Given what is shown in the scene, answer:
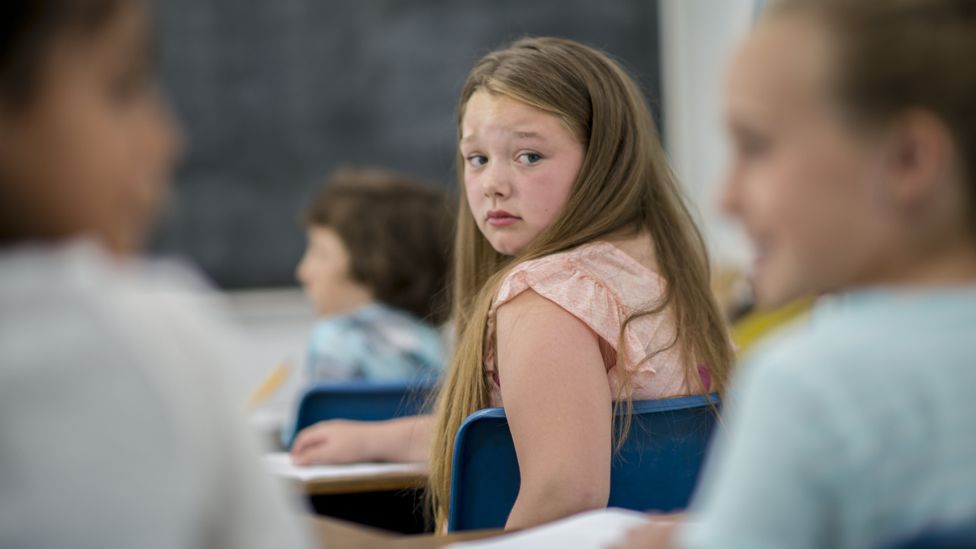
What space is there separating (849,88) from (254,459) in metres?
0.44

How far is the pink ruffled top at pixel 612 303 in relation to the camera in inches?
63.1

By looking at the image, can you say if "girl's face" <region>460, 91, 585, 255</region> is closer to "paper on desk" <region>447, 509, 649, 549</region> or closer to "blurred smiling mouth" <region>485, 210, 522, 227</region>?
"blurred smiling mouth" <region>485, 210, 522, 227</region>

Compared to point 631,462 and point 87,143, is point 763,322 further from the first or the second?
point 87,143

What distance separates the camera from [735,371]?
173 cm

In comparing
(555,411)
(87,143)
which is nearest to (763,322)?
(555,411)

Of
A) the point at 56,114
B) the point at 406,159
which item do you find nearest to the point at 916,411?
the point at 56,114

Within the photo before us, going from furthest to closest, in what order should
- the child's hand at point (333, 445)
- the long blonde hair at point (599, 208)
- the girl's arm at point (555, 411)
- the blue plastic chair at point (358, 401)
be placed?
1. the blue plastic chair at point (358, 401)
2. the child's hand at point (333, 445)
3. the long blonde hair at point (599, 208)
4. the girl's arm at point (555, 411)

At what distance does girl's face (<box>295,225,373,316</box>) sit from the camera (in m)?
3.48

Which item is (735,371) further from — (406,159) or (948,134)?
(406,159)

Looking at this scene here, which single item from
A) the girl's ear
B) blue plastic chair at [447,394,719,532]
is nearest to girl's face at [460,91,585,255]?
blue plastic chair at [447,394,719,532]

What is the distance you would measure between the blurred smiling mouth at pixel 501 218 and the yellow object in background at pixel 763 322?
1578 mm

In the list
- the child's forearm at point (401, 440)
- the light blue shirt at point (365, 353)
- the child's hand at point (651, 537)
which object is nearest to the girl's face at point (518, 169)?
the child's forearm at point (401, 440)

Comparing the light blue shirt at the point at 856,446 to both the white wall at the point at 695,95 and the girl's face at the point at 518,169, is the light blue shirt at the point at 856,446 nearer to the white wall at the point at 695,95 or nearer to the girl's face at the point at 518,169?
the girl's face at the point at 518,169

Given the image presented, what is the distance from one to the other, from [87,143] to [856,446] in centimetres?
49
